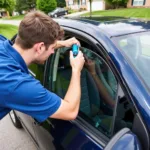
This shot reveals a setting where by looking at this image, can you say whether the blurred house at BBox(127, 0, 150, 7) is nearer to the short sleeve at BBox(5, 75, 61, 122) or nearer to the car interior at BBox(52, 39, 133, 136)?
the car interior at BBox(52, 39, 133, 136)

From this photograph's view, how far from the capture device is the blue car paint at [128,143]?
1.12 m

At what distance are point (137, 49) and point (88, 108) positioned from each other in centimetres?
60

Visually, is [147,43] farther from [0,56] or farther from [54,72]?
[0,56]

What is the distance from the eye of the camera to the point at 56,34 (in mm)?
1609

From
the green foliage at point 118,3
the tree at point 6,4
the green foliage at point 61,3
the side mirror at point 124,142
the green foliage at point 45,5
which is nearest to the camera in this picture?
the side mirror at point 124,142

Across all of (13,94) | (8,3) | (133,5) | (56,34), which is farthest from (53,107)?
(133,5)

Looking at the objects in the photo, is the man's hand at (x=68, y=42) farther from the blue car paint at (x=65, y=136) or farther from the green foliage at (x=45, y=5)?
the green foliage at (x=45, y=5)

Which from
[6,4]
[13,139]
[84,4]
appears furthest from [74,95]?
[84,4]

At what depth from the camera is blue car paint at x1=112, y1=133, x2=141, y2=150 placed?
112cm

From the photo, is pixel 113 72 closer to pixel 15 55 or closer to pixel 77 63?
pixel 77 63

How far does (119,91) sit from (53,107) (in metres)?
0.42

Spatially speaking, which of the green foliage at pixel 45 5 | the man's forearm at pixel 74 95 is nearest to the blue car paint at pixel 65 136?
the man's forearm at pixel 74 95

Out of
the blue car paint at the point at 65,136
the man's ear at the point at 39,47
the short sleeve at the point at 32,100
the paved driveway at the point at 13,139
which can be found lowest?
the paved driveway at the point at 13,139

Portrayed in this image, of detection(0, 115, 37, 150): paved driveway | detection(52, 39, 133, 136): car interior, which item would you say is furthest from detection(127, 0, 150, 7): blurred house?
detection(52, 39, 133, 136): car interior
